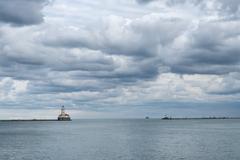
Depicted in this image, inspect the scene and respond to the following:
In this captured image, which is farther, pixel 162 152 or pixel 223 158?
pixel 162 152

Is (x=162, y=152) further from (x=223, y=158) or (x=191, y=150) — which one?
(x=223, y=158)

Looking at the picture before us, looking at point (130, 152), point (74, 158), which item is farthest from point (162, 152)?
point (74, 158)

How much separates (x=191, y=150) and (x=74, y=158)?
29039 millimetres

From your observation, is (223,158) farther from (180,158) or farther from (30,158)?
(30,158)

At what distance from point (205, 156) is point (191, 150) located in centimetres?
1125

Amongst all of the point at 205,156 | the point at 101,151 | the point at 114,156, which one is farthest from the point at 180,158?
the point at 101,151

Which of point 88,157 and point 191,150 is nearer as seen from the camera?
point 88,157

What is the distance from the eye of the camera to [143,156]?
8556cm

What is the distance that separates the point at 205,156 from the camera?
84750 mm

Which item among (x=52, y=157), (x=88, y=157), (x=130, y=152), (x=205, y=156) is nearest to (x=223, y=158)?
(x=205, y=156)

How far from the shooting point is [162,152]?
9238cm

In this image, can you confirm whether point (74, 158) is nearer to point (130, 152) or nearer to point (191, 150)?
point (130, 152)

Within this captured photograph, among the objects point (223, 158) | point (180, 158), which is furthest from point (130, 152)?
point (223, 158)

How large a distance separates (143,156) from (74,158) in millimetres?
14283
